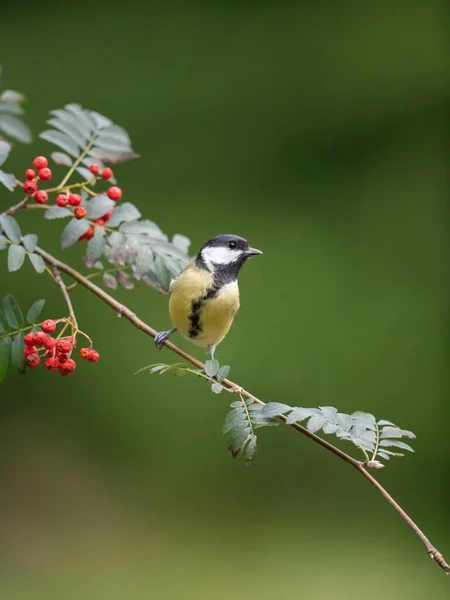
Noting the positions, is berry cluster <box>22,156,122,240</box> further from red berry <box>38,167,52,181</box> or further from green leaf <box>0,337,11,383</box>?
green leaf <box>0,337,11,383</box>

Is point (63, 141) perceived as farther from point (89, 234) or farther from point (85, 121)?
point (89, 234)

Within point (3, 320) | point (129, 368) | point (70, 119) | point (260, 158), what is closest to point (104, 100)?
point (260, 158)

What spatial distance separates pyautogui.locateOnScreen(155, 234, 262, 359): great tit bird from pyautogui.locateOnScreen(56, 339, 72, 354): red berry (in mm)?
397

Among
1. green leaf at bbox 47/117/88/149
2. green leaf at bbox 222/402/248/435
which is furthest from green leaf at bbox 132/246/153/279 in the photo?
green leaf at bbox 222/402/248/435

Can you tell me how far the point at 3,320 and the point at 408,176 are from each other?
2.83m

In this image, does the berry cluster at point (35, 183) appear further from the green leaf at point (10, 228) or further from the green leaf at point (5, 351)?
the green leaf at point (5, 351)

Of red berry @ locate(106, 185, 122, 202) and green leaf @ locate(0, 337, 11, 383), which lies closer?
green leaf @ locate(0, 337, 11, 383)

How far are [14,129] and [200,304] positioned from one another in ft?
1.62

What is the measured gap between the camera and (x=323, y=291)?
373 centimetres

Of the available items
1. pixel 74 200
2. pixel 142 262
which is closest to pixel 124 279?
Result: pixel 142 262

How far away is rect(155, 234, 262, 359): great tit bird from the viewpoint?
1.74m

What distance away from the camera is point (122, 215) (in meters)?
1.51

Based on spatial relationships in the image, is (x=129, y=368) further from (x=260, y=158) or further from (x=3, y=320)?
(x=3, y=320)

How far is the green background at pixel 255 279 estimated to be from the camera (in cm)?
359
